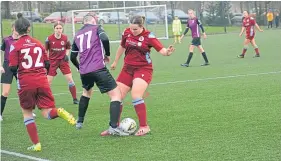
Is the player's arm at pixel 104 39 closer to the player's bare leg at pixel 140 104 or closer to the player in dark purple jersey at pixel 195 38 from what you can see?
the player's bare leg at pixel 140 104

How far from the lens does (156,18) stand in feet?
129

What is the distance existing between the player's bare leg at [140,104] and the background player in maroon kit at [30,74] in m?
1.16

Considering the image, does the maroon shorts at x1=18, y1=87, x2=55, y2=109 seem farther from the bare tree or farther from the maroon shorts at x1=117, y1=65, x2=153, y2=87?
the bare tree

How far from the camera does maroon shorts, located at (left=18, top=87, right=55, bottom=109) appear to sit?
297 inches

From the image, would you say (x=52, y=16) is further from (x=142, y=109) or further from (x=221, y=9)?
(x=142, y=109)

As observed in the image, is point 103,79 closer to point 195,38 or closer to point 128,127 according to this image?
point 128,127

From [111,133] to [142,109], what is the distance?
1.94 feet

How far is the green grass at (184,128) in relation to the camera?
700 cm

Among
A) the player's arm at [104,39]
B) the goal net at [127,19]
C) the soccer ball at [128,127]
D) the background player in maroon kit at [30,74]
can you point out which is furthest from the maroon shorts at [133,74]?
the goal net at [127,19]

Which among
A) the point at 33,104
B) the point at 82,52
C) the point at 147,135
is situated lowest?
the point at 147,135

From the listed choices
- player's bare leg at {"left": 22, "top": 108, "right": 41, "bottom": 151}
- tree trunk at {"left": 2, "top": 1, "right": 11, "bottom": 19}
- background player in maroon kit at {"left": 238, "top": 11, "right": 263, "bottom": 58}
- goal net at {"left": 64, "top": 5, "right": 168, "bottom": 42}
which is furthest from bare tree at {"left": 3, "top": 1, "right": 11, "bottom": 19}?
player's bare leg at {"left": 22, "top": 108, "right": 41, "bottom": 151}

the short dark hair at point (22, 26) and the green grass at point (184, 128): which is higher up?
the short dark hair at point (22, 26)

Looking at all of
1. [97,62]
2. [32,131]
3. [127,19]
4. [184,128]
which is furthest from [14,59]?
[127,19]

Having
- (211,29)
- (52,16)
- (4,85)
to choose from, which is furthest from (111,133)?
(211,29)
